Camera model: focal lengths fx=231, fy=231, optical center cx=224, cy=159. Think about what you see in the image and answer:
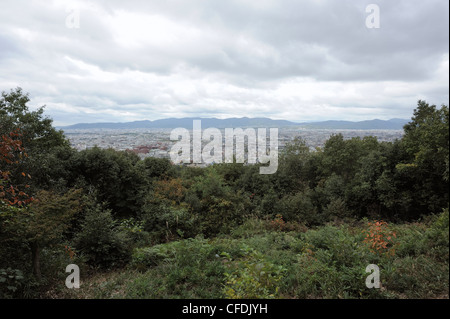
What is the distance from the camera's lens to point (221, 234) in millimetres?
9703

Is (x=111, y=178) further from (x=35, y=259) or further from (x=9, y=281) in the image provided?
(x=9, y=281)

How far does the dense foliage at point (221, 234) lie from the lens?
3746 mm

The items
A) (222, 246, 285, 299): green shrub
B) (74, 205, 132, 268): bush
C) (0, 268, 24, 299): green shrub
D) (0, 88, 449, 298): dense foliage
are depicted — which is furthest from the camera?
(74, 205, 132, 268): bush

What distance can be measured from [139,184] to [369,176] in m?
12.6

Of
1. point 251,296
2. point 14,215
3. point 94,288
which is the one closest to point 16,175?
point 14,215

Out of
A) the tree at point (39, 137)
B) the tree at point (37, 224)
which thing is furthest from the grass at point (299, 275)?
the tree at point (39, 137)

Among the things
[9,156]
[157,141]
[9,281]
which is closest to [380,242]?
[9,281]

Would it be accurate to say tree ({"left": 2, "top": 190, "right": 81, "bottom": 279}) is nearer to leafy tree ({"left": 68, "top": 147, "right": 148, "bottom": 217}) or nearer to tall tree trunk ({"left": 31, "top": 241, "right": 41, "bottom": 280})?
tall tree trunk ({"left": 31, "top": 241, "right": 41, "bottom": 280})

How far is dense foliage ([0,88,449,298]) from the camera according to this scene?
375cm

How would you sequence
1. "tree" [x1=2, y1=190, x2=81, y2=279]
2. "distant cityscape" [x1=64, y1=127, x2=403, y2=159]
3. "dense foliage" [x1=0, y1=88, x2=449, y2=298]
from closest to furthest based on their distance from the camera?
"dense foliage" [x1=0, y1=88, x2=449, y2=298] < "tree" [x1=2, y1=190, x2=81, y2=279] < "distant cityscape" [x1=64, y1=127, x2=403, y2=159]

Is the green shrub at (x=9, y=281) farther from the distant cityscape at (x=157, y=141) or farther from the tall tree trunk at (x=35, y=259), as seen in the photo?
the distant cityscape at (x=157, y=141)

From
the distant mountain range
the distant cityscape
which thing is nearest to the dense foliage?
the distant cityscape

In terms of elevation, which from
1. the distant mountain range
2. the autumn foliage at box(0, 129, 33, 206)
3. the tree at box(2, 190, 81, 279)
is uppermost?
the distant mountain range

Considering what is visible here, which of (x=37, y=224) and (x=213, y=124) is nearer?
(x=37, y=224)
